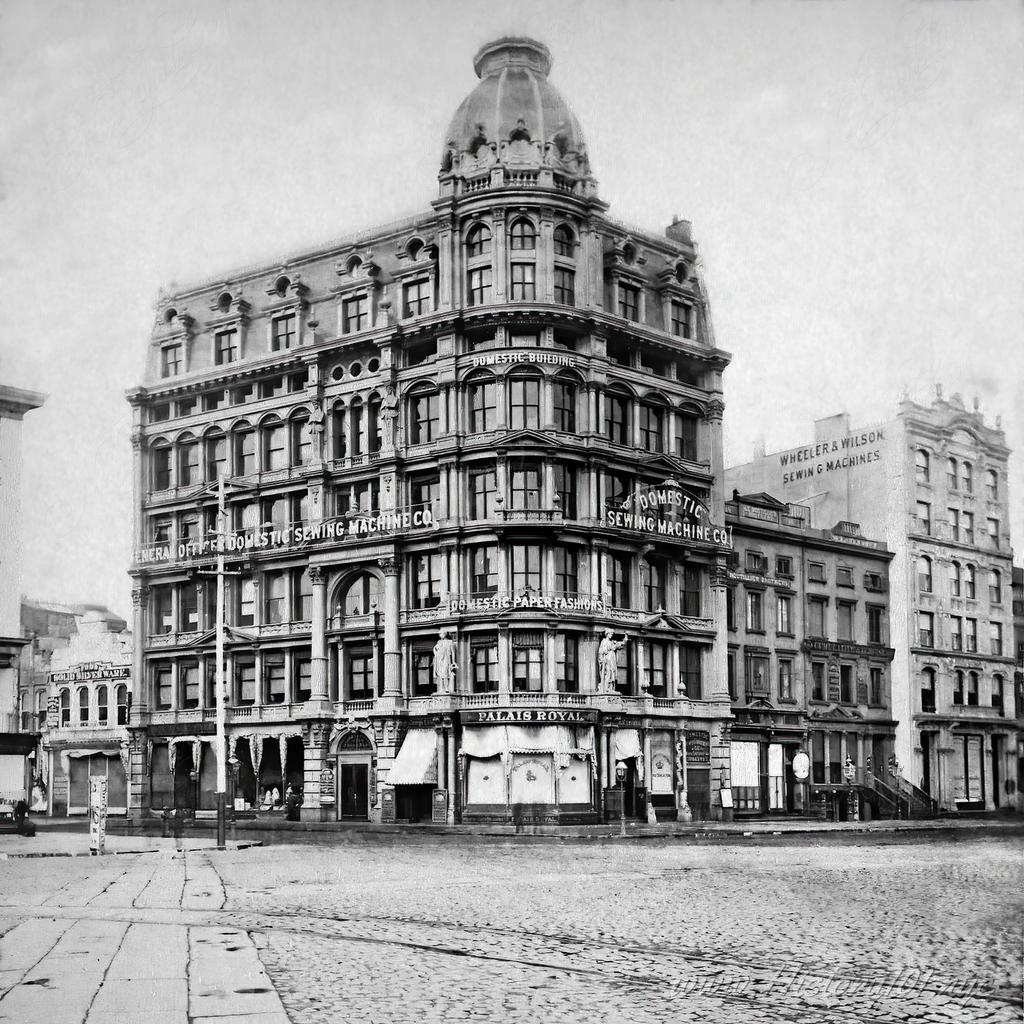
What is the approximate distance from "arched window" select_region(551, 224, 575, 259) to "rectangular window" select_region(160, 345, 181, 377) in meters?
16.9

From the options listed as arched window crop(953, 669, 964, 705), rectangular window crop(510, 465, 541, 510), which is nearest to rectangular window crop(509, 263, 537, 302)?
rectangular window crop(510, 465, 541, 510)

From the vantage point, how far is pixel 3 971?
1244 cm

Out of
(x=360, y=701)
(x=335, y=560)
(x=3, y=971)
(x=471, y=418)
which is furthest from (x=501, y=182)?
(x=3, y=971)

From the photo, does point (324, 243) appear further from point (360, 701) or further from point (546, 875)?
point (546, 875)

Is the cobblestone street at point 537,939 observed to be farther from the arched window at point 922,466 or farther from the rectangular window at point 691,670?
the rectangular window at point 691,670

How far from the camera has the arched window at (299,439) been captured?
55125 millimetres

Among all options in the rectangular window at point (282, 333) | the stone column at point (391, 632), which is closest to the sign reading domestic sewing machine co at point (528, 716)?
the stone column at point (391, 632)

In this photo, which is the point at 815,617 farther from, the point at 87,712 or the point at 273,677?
the point at 87,712

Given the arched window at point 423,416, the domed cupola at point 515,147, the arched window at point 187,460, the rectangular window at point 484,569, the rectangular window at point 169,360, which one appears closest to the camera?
the rectangular window at point 484,569

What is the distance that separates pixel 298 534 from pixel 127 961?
137ft

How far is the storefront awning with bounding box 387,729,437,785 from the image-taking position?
164 feet

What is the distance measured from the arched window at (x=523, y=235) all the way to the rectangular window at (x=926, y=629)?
17.9 meters

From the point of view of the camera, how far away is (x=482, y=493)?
167ft

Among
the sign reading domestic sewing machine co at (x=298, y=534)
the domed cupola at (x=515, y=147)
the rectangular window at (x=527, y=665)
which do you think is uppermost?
the domed cupola at (x=515, y=147)
